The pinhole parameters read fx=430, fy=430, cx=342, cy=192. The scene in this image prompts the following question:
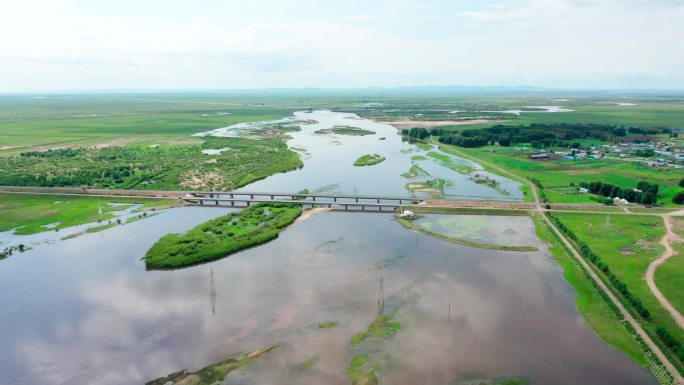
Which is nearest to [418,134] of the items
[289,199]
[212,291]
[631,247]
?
[289,199]

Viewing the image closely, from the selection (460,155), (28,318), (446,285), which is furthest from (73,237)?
(460,155)

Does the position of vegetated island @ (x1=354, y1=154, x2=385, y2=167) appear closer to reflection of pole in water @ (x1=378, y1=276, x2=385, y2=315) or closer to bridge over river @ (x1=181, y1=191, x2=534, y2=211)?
bridge over river @ (x1=181, y1=191, x2=534, y2=211)

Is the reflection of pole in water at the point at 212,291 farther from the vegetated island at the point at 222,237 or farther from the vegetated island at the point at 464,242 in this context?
the vegetated island at the point at 464,242

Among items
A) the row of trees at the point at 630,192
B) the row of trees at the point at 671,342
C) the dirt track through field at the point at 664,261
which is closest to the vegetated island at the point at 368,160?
the row of trees at the point at 630,192

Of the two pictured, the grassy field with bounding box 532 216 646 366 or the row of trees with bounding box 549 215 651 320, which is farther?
the row of trees with bounding box 549 215 651 320

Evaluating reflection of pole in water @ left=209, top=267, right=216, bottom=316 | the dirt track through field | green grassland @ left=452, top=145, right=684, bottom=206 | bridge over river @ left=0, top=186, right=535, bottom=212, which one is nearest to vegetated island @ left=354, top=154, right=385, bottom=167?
green grassland @ left=452, top=145, right=684, bottom=206

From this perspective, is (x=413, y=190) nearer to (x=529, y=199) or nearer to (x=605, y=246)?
(x=529, y=199)
